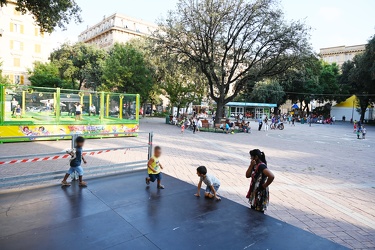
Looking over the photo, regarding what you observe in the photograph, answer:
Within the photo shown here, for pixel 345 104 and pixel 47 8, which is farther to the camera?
pixel 345 104

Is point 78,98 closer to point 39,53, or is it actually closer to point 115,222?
point 115,222

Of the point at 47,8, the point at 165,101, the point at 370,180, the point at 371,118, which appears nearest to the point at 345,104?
the point at 371,118

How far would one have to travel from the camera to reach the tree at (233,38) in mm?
22109

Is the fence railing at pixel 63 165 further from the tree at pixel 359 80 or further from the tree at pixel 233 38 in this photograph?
the tree at pixel 359 80

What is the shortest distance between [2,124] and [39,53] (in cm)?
3744

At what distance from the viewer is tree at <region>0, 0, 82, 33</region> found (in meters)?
11.1

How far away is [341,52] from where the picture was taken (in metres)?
73.4

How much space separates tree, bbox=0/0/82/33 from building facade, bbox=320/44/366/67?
77265 millimetres

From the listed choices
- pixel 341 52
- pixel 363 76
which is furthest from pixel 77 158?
pixel 341 52

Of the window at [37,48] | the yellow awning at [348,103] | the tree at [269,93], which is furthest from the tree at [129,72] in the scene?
the yellow awning at [348,103]

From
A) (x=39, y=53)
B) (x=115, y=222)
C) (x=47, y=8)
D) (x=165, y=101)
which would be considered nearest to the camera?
(x=115, y=222)

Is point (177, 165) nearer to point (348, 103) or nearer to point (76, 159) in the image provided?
point (76, 159)

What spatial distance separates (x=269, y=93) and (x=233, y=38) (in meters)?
31.5

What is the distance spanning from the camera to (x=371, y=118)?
5138cm
